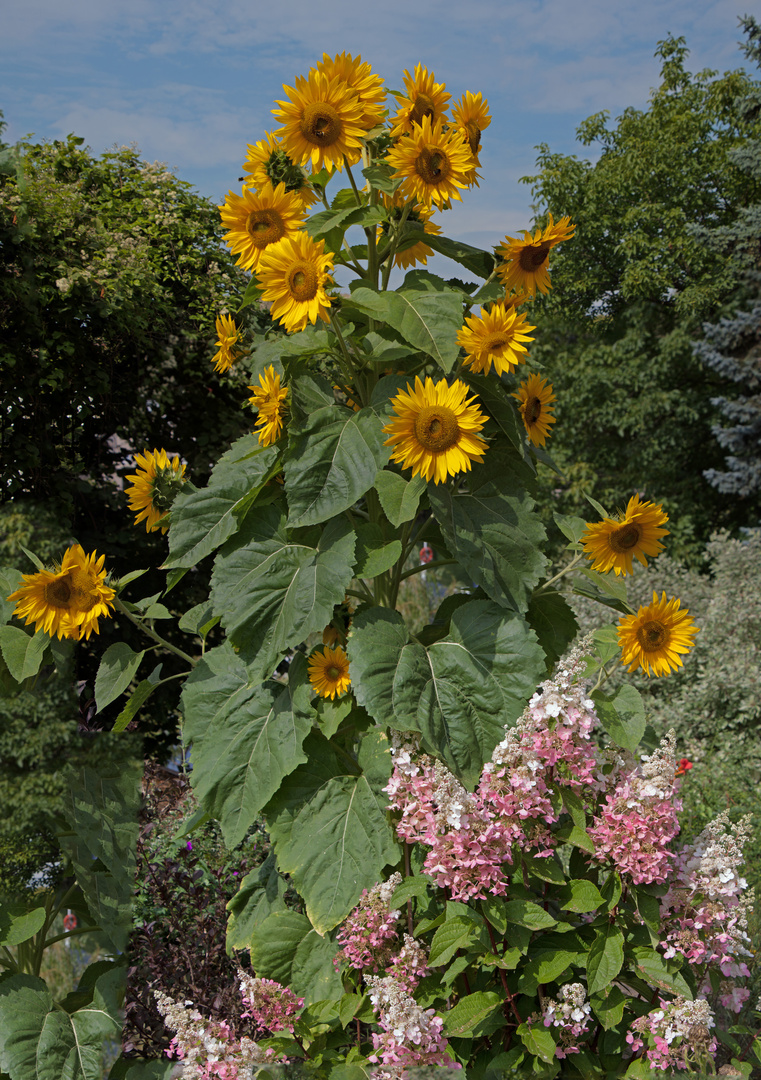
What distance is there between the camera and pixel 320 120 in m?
1.92

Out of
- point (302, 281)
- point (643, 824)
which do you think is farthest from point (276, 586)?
point (643, 824)

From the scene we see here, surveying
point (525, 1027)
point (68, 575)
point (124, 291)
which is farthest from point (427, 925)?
point (124, 291)

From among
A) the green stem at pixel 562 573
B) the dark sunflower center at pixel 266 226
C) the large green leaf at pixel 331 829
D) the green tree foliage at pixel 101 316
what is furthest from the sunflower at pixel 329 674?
the green tree foliage at pixel 101 316

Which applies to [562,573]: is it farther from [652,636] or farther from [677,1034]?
[677,1034]

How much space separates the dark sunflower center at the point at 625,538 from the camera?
83.3 inches

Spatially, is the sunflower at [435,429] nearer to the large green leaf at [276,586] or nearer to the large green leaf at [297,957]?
the large green leaf at [276,586]

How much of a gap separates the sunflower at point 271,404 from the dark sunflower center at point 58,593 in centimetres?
63

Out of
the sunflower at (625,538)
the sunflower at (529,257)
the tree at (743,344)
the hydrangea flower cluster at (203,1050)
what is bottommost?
the hydrangea flower cluster at (203,1050)

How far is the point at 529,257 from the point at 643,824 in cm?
134

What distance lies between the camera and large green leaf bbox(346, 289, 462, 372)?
1.87 metres

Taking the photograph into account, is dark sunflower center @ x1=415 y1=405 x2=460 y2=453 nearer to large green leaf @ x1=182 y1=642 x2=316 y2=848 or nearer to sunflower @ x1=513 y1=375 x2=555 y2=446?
sunflower @ x1=513 y1=375 x2=555 y2=446

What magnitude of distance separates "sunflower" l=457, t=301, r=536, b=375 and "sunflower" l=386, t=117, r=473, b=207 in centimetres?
28

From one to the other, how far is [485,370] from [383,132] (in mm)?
626

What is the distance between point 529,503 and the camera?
2020mm
